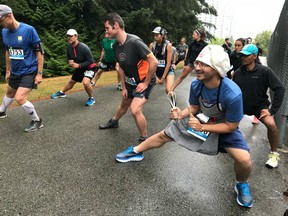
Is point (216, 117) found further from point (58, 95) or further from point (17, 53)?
point (58, 95)

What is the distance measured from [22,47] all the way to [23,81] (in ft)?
2.04

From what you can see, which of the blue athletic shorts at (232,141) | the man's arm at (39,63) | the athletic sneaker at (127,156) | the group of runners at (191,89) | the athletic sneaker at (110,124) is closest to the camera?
the group of runners at (191,89)

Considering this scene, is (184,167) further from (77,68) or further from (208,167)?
(77,68)

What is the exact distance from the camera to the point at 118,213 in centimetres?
266

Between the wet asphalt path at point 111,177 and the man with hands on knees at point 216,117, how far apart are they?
1.48ft

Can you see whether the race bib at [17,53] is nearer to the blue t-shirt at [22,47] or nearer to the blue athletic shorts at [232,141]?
the blue t-shirt at [22,47]

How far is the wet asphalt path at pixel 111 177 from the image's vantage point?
2.79 meters

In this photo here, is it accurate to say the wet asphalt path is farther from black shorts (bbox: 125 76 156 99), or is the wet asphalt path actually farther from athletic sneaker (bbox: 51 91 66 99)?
athletic sneaker (bbox: 51 91 66 99)

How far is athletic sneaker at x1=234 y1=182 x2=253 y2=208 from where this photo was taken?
2898 mm

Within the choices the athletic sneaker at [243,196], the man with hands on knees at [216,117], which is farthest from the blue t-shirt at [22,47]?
the athletic sneaker at [243,196]

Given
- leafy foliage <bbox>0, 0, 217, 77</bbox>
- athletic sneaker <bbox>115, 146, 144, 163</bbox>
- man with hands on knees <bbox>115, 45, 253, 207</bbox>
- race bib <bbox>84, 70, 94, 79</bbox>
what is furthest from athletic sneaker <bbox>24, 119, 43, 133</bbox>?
leafy foliage <bbox>0, 0, 217, 77</bbox>

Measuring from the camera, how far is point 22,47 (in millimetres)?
4543

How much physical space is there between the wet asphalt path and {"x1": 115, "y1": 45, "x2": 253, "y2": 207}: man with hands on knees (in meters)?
0.45

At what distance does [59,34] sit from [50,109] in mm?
8995
